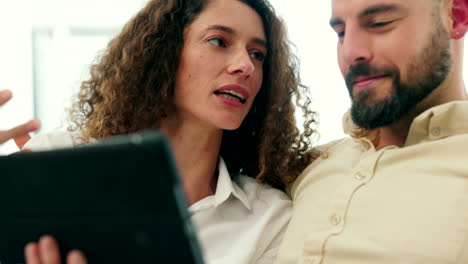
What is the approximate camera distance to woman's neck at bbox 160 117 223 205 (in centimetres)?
146

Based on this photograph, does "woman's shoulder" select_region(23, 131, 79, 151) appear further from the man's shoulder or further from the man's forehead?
the man's forehead

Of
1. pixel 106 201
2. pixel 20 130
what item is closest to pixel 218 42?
pixel 20 130

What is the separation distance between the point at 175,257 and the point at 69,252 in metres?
0.18

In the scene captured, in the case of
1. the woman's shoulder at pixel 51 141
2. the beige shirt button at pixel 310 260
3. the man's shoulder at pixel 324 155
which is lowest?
the beige shirt button at pixel 310 260

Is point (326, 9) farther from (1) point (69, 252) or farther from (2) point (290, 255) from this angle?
(1) point (69, 252)

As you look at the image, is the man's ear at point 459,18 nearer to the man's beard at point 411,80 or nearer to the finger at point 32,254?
the man's beard at point 411,80

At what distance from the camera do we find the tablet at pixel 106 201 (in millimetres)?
558

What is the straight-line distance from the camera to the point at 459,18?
3.87ft

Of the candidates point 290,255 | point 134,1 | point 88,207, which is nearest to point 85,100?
point 290,255

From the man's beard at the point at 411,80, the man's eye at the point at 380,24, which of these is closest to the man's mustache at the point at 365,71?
the man's beard at the point at 411,80

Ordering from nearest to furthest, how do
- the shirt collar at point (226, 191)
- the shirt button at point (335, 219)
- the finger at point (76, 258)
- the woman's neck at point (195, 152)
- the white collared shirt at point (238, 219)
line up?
the finger at point (76, 258), the shirt button at point (335, 219), the white collared shirt at point (238, 219), the shirt collar at point (226, 191), the woman's neck at point (195, 152)

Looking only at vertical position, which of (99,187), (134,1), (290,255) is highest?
(134,1)

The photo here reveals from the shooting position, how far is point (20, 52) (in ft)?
9.21

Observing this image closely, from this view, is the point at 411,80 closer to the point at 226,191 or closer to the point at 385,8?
the point at 385,8
